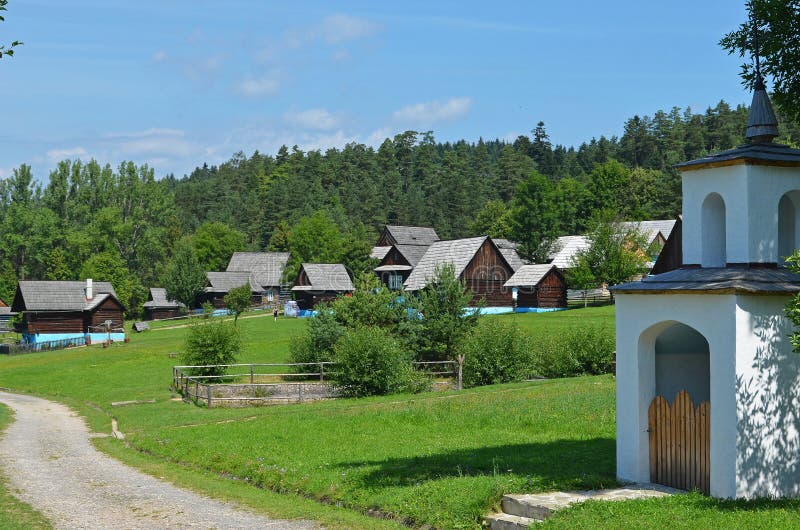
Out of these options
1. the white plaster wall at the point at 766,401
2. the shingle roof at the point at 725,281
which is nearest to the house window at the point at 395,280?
the shingle roof at the point at 725,281

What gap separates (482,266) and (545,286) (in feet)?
20.9

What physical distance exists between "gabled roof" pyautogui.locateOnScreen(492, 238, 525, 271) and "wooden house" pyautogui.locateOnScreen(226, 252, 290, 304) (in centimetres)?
2675

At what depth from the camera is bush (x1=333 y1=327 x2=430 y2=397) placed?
36156 mm

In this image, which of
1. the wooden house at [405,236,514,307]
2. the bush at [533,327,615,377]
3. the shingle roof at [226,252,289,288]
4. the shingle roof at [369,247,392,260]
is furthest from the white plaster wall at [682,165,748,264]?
the shingle roof at [226,252,289,288]

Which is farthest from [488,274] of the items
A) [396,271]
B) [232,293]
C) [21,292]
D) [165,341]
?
[21,292]

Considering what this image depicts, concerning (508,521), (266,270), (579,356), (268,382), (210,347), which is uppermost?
(266,270)

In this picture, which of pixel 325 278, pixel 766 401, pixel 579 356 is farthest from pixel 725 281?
pixel 325 278

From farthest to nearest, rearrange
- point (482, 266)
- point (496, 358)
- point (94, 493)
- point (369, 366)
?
point (482, 266)
point (496, 358)
point (369, 366)
point (94, 493)

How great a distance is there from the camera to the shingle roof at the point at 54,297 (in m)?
71.1

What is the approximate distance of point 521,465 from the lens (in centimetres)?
1680

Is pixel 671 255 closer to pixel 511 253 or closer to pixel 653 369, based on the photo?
pixel 511 253

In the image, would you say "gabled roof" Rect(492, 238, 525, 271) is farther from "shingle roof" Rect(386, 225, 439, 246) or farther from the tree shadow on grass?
the tree shadow on grass

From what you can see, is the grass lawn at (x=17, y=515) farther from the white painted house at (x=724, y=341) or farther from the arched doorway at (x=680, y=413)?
the arched doorway at (x=680, y=413)

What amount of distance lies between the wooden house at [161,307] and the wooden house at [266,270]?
11606mm
